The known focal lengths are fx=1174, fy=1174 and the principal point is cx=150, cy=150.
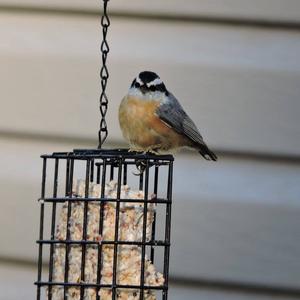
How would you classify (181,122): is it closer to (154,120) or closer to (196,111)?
(154,120)

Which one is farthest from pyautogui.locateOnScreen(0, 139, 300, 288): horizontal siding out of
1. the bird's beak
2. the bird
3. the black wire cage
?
the black wire cage

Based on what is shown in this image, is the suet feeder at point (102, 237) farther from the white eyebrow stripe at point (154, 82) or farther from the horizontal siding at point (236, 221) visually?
the horizontal siding at point (236, 221)

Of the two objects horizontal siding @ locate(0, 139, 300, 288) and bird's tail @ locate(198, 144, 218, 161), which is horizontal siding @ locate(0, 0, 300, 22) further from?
bird's tail @ locate(198, 144, 218, 161)

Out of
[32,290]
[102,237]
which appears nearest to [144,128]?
[102,237]

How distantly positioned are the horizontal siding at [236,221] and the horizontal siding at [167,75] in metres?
0.10

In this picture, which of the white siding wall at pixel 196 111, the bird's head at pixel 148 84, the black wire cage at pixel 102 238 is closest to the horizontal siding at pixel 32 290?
the white siding wall at pixel 196 111

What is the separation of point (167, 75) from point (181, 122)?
0.49 meters

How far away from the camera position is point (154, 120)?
13.3 ft

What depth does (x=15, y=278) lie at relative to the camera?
14.6 ft

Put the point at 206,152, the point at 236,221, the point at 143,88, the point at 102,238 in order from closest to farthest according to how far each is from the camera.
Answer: the point at 102,238, the point at 206,152, the point at 143,88, the point at 236,221

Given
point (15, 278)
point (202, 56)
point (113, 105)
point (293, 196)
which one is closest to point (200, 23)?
point (202, 56)

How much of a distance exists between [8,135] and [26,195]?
24 cm

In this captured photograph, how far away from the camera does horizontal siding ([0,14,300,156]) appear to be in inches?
174

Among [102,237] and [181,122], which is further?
[181,122]
